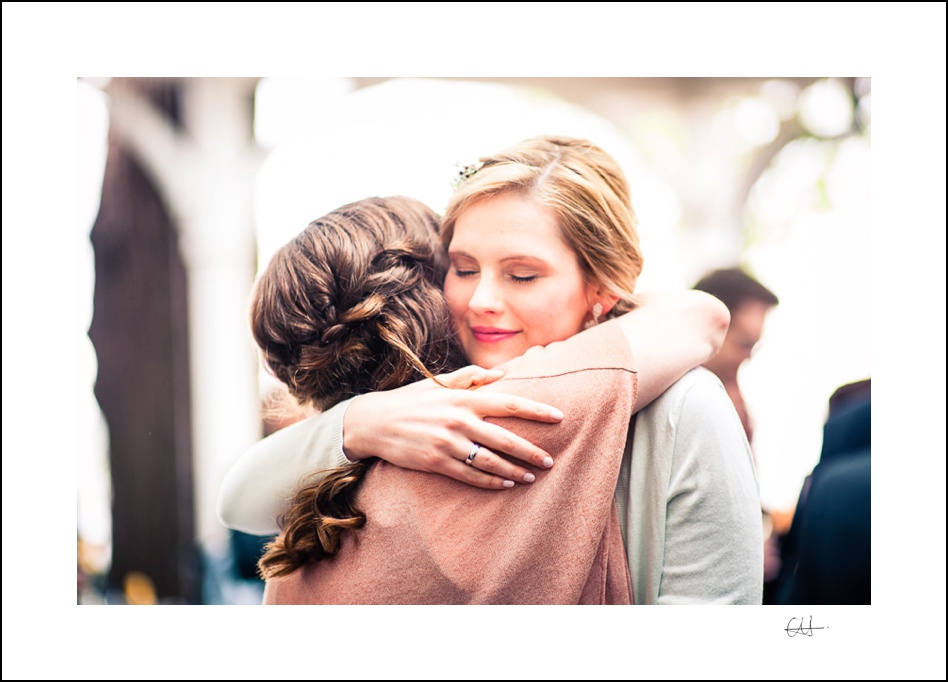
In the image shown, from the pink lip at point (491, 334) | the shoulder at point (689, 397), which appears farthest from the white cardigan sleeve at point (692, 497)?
the pink lip at point (491, 334)

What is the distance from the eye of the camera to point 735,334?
2.05 m

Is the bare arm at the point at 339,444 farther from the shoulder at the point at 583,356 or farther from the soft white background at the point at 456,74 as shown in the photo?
the soft white background at the point at 456,74

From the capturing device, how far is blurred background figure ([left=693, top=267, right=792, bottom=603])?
6.68 ft

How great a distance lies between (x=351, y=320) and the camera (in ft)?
6.31

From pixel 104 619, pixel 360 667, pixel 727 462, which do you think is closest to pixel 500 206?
pixel 727 462

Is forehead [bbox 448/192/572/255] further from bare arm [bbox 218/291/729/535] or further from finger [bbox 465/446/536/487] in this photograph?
finger [bbox 465/446/536/487]

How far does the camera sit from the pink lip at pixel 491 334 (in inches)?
76.5

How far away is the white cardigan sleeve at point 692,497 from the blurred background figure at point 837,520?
199 millimetres

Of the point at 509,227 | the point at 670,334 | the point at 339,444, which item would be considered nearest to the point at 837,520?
the point at 670,334

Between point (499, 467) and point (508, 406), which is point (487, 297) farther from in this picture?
point (499, 467)
